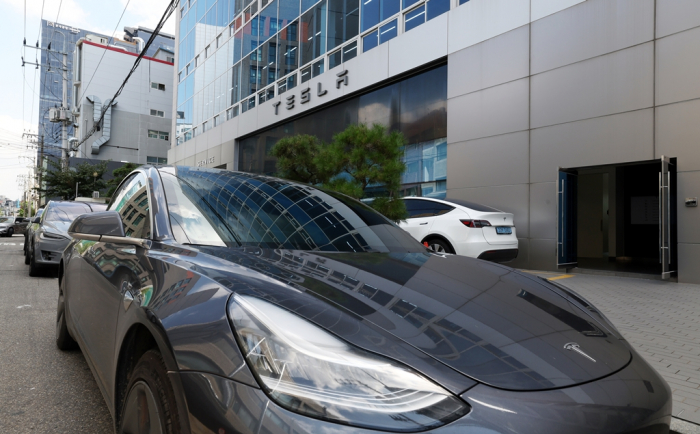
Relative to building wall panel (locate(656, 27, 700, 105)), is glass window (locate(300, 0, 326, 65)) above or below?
above

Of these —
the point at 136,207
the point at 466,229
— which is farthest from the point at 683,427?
the point at 466,229

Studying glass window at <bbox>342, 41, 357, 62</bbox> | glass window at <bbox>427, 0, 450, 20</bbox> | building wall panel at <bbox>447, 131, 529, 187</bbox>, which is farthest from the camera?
glass window at <bbox>342, 41, 357, 62</bbox>

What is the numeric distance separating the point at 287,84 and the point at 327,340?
19589mm

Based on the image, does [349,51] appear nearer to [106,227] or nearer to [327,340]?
[106,227]

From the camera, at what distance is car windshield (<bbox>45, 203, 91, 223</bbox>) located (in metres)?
8.94

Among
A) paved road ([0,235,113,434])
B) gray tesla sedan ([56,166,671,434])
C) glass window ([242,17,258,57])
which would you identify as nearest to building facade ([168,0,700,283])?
glass window ([242,17,258,57])

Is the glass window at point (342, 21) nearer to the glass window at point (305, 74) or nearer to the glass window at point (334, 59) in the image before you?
the glass window at point (334, 59)

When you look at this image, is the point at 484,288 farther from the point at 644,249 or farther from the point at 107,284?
the point at 644,249

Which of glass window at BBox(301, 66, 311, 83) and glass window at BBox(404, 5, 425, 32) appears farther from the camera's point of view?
glass window at BBox(301, 66, 311, 83)

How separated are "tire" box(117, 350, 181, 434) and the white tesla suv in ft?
23.7

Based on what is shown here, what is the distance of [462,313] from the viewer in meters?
1.51

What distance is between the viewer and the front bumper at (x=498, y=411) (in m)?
1.05

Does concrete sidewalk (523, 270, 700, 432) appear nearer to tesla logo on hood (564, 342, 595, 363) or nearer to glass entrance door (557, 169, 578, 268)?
glass entrance door (557, 169, 578, 268)

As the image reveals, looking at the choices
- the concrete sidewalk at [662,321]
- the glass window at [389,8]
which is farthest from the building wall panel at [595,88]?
the glass window at [389,8]
